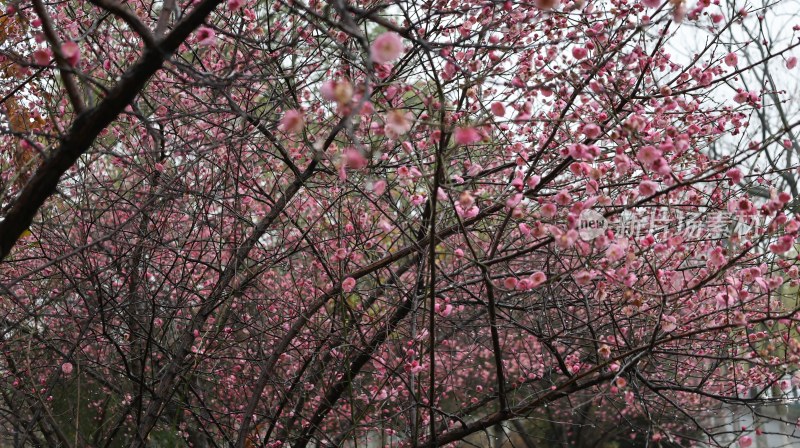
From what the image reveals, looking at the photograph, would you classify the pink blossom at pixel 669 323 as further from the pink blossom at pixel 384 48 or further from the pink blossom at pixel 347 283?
the pink blossom at pixel 384 48

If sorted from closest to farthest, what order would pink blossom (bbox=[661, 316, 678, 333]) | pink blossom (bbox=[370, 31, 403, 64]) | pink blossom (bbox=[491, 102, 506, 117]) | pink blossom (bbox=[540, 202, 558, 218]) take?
pink blossom (bbox=[370, 31, 403, 64]) → pink blossom (bbox=[491, 102, 506, 117]) → pink blossom (bbox=[540, 202, 558, 218]) → pink blossom (bbox=[661, 316, 678, 333])

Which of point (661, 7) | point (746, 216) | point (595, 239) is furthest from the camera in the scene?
point (661, 7)

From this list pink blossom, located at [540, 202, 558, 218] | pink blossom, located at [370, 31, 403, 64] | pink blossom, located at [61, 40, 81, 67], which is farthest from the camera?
pink blossom, located at [540, 202, 558, 218]

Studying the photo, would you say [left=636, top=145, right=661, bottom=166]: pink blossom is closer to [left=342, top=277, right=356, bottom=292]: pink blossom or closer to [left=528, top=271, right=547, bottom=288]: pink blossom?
[left=528, top=271, right=547, bottom=288]: pink blossom

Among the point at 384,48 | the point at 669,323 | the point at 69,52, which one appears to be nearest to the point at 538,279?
the point at 669,323

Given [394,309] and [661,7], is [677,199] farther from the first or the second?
[394,309]

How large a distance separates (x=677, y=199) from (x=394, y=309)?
5.75 ft

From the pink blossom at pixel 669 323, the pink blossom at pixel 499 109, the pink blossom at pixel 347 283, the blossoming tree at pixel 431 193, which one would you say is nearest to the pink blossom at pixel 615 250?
the blossoming tree at pixel 431 193

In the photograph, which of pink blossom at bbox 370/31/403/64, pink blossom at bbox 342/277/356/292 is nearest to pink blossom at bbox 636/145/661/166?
pink blossom at bbox 370/31/403/64

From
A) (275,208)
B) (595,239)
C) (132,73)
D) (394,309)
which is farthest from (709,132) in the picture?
(132,73)

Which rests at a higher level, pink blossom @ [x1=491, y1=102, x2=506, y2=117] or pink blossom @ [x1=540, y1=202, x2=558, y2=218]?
pink blossom @ [x1=491, y1=102, x2=506, y2=117]

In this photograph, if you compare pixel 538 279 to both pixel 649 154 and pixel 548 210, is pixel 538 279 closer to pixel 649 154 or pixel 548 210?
pixel 548 210

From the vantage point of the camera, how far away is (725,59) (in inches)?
144

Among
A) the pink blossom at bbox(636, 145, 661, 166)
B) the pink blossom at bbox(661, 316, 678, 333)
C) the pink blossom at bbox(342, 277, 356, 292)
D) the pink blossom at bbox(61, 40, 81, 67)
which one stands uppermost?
the pink blossom at bbox(636, 145, 661, 166)
